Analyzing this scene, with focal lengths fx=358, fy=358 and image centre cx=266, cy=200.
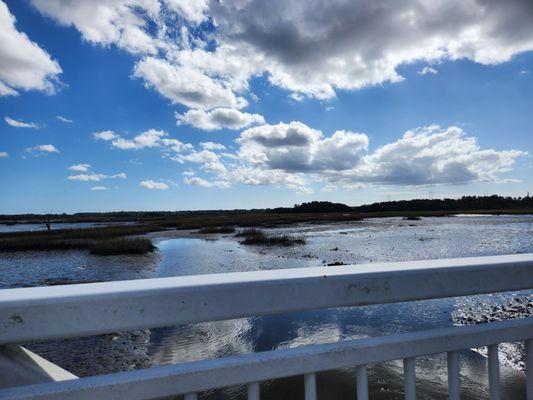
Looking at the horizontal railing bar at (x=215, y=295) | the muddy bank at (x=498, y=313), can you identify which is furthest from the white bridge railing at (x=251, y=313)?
the muddy bank at (x=498, y=313)

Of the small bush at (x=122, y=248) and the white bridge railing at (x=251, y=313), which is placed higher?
the white bridge railing at (x=251, y=313)

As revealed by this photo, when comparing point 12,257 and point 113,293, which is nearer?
point 113,293

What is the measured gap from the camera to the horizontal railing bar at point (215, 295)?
1057 mm

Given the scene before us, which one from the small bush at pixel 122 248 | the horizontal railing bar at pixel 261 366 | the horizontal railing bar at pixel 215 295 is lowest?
the small bush at pixel 122 248

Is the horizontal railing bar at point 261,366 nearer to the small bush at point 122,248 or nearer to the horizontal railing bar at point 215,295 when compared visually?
the horizontal railing bar at point 215,295

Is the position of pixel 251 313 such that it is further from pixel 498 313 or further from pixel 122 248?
pixel 122 248

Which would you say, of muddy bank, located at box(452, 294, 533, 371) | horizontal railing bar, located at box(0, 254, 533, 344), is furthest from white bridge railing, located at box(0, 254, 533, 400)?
muddy bank, located at box(452, 294, 533, 371)

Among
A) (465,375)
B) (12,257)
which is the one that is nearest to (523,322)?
(465,375)

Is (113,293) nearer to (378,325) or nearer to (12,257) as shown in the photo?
(378,325)

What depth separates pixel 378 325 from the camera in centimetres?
780

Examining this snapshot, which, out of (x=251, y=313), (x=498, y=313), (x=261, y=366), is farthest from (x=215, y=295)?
(x=498, y=313)

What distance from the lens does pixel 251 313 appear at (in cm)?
117

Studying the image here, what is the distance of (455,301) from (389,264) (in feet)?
30.3

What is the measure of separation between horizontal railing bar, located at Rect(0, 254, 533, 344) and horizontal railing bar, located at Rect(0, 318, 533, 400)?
0.14 meters
